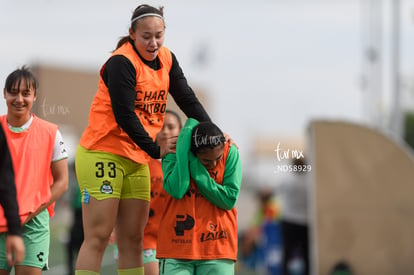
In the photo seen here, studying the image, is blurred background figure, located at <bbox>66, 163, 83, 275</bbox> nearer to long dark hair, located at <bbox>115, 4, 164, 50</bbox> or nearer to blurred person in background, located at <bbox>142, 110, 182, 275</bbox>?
blurred person in background, located at <bbox>142, 110, 182, 275</bbox>

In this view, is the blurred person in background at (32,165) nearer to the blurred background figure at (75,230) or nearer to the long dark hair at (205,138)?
the long dark hair at (205,138)

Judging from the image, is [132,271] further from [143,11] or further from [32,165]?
[143,11]

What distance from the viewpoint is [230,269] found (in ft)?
22.4

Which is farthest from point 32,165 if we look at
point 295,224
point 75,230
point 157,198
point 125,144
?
point 295,224

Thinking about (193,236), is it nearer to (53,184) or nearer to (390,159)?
(53,184)

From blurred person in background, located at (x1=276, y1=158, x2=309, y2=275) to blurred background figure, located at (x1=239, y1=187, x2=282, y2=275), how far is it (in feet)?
3.15

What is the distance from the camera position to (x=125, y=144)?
669cm

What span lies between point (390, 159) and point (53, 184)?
9.95 m

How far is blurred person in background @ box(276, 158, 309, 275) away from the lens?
15.6m

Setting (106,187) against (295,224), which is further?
(295,224)

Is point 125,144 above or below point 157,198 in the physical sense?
above

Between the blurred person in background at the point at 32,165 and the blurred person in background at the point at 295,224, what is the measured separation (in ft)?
29.6

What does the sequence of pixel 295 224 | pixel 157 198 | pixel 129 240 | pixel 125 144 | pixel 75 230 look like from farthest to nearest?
1. pixel 295 224
2. pixel 75 230
3. pixel 157 198
4. pixel 129 240
5. pixel 125 144

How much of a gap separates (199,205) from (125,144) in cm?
69
